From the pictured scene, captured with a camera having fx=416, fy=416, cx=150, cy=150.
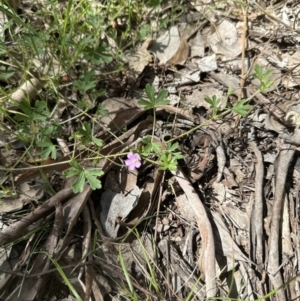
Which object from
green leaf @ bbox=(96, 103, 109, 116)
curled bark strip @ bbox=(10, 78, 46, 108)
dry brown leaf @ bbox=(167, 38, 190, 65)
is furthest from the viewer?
dry brown leaf @ bbox=(167, 38, 190, 65)

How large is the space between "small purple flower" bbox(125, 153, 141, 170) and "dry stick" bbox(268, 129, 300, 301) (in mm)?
664

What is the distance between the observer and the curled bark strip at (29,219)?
1.87 m

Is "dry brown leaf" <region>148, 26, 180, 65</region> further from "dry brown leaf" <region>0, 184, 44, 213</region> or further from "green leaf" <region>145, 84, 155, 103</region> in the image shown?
"dry brown leaf" <region>0, 184, 44, 213</region>

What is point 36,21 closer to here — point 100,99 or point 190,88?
point 100,99

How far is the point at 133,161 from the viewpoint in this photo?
1946 millimetres

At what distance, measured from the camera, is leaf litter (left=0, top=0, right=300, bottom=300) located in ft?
6.06

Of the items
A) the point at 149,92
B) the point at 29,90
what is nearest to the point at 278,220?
the point at 149,92

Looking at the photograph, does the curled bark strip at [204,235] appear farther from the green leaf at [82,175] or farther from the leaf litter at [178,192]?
the green leaf at [82,175]

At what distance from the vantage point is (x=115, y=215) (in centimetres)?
197

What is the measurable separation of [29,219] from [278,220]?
1.14 m

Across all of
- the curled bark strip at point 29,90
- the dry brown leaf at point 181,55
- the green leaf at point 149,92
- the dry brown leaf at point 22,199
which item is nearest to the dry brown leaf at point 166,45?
the dry brown leaf at point 181,55

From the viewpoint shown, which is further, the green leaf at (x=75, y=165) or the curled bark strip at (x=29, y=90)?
the curled bark strip at (x=29, y=90)

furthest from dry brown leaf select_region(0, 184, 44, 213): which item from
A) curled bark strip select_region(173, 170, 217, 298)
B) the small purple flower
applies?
curled bark strip select_region(173, 170, 217, 298)

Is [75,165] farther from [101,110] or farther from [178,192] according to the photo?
[178,192]
